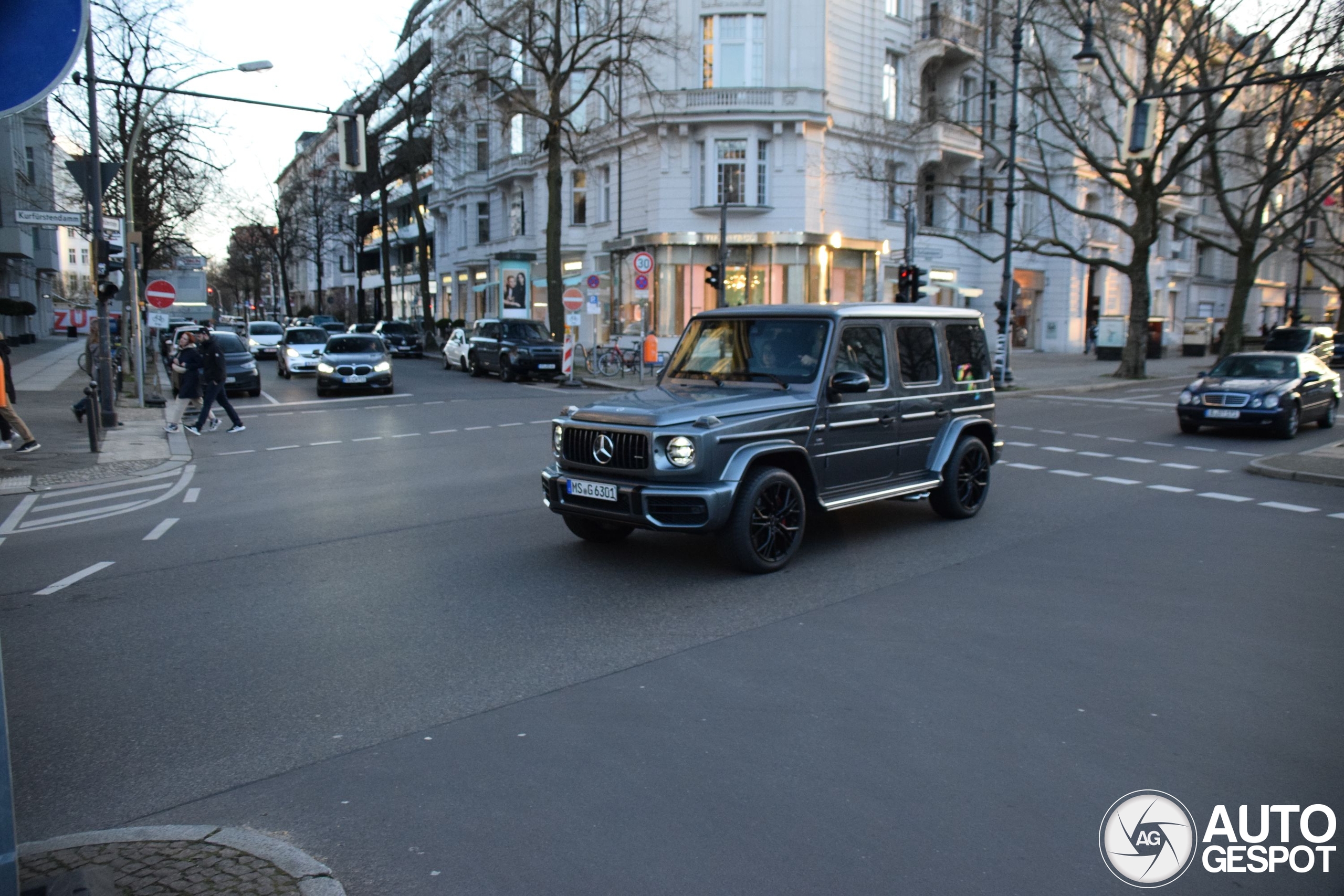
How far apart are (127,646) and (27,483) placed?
766 cm

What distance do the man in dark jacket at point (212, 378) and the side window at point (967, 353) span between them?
13.1 meters

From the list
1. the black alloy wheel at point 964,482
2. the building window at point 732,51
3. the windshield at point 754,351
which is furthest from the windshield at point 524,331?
the windshield at point 754,351

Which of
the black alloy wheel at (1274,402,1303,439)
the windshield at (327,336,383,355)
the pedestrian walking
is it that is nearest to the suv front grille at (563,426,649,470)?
the pedestrian walking

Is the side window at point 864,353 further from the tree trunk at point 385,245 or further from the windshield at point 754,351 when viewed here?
the tree trunk at point 385,245

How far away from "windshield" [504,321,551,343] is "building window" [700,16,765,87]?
11721 mm

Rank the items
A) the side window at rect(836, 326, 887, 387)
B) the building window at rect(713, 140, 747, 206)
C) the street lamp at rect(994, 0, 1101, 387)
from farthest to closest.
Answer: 1. the building window at rect(713, 140, 747, 206)
2. the street lamp at rect(994, 0, 1101, 387)
3. the side window at rect(836, 326, 887, 387)

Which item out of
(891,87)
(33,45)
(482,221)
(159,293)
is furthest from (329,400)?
(482,221)

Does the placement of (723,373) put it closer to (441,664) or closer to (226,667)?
(441,664)

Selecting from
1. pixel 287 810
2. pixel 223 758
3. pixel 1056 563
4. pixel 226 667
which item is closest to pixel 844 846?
pixel 287 810

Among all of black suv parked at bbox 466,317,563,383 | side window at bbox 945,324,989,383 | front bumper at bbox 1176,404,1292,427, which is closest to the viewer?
side window at bbox 945,324,989,383

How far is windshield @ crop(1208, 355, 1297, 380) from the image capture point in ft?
56.1

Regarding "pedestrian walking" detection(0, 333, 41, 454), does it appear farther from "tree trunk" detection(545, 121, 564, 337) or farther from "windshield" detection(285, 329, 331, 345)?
"tree trunk" detection(545, 121, 564, 337)

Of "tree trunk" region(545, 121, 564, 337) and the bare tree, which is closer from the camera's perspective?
the bare tree

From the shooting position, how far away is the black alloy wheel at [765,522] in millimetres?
6980
